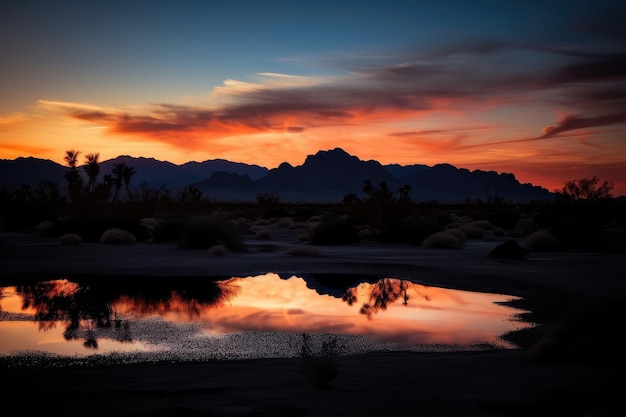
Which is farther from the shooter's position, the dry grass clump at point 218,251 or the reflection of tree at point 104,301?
the dry grass clump at point 218,251

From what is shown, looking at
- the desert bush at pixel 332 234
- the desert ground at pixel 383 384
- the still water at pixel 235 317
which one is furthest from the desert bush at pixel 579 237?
the desert ground at pixel 383 384

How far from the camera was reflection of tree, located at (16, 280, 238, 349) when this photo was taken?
9.51 meters

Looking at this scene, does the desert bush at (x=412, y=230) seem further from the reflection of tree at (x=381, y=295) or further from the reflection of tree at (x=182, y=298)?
the reflection of tree at (x=182, y=298)

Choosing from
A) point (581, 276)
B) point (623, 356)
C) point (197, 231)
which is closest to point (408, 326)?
point (623, 356)

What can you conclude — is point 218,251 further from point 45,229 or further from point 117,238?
point 45,229

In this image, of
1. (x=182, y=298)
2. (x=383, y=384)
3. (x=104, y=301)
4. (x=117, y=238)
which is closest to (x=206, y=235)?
(x=117, y=238)

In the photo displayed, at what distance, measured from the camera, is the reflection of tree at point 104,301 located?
951 centimetres

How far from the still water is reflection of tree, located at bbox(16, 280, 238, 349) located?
19 mm

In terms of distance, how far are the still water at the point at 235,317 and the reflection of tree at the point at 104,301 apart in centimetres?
2

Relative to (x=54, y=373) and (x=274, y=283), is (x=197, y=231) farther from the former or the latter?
(x=54, y=373)

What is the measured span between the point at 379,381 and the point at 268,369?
1.33 meters

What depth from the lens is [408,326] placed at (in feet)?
32.0

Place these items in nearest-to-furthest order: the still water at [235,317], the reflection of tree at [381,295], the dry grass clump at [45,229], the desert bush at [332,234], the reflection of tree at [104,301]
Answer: the still water at [235,317] < the reflection of tree at [104,301] < the reflection of tree at [381,295] < the desert bush at [332,234] < the dry grass clump at [45,229]

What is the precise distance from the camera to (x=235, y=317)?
10.5m
